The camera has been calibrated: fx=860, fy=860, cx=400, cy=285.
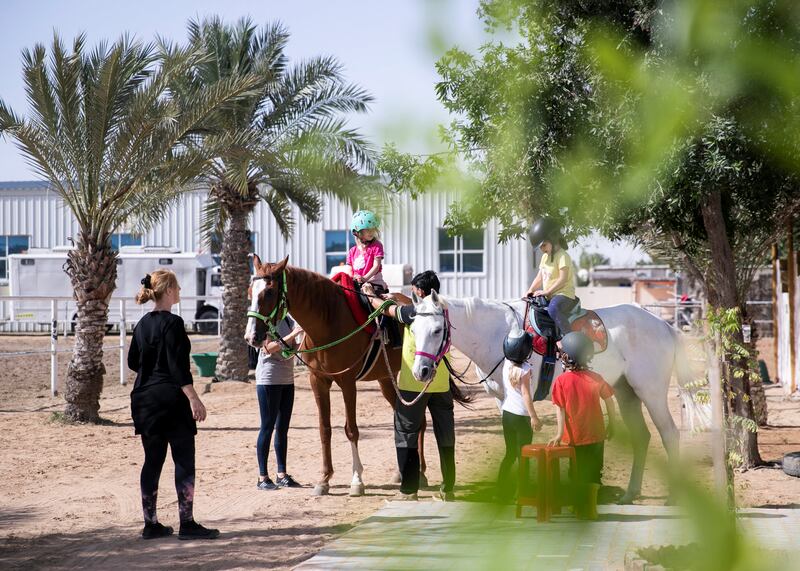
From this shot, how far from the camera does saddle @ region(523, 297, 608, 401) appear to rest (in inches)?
264

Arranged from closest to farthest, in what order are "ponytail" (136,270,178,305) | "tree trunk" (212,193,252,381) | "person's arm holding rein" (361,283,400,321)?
"ponytail" (136,270,178,305) → "person's arm holding rein" (361,283,400,321) → "tree trunk" (212,193,252,381)

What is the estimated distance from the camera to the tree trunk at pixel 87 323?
12.4 meters

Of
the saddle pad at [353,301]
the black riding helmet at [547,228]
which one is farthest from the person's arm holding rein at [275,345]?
the black riding helmet at [547,228]

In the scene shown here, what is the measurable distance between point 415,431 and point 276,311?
60.0 inches

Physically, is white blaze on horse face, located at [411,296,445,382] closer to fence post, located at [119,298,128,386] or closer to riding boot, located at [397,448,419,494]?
riding boot, located at [397,448,419,494]

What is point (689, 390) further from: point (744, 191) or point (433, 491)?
point (744, 191)

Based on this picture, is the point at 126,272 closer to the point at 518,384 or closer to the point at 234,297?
the point at 234,297

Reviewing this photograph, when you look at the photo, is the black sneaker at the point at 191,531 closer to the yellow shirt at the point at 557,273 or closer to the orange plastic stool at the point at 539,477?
the yellow shirt at the point at 557,273

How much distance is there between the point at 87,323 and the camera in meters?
12.5

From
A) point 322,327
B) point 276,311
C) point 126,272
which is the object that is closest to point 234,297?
point 322,327

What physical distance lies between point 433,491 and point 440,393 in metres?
1.24

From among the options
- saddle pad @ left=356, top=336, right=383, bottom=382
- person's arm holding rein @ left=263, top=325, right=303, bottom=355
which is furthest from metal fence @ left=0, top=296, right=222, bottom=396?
saddle pad @ left=356, top=336, right=383, bottom=382

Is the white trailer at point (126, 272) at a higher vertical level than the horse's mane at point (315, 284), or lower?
higher

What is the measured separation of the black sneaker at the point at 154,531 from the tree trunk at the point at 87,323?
22.6ft
